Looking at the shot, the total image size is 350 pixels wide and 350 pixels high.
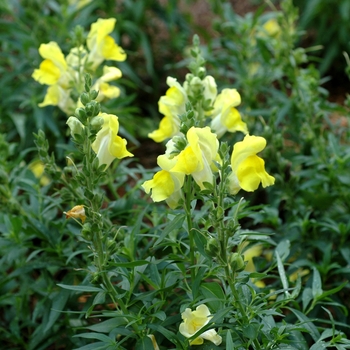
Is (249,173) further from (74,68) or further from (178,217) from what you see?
(74,68)

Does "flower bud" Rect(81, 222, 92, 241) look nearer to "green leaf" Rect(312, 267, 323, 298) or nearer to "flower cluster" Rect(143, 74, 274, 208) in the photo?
"flower cluster" Rect(143, 74, 274, 208)

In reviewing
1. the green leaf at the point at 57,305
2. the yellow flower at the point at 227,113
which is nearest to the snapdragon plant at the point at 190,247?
the green leaf at the point at 57,305

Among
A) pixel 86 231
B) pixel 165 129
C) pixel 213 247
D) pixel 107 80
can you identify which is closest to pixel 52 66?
pixel 107 80

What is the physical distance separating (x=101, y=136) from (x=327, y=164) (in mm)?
1165

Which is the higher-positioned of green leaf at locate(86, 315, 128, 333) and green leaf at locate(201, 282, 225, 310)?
green leaf at locate(201, 282, 225, 310)

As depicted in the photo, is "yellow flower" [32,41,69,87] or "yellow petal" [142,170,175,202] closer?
"yellow petal" [142,170,175,202]

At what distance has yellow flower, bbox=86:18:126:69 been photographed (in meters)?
2.44

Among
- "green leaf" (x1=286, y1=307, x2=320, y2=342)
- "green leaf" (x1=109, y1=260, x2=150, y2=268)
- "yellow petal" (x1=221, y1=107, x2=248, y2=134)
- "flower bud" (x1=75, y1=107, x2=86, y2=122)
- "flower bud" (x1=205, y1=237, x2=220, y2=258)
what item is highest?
"flower bud" (x1=75, y1=107, x2=86, y2=122)

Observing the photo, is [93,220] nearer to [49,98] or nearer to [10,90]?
[49,98]

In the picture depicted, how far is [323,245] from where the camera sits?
8.05 ft

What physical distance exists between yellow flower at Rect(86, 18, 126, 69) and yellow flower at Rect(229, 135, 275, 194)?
38.7 inches

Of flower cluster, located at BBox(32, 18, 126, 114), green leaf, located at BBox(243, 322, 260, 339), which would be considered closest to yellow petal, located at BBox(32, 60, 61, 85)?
flower cluster, located at BBox(32, 18, 126, 114)

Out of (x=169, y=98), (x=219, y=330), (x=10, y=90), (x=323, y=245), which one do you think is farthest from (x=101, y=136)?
(x=10, y=90)

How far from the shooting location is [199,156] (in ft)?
5.23
